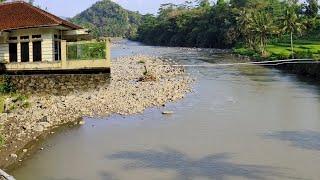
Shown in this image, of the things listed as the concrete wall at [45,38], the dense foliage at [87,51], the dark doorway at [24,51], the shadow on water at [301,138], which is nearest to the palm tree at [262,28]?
the dense foliage at [87,51]

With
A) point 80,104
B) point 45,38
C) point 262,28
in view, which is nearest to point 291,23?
point 262,28

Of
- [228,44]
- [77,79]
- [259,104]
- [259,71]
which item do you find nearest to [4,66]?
[77,79]

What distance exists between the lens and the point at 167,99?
22.0m

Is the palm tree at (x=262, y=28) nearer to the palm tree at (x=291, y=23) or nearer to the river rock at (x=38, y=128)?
the palm tree at (x=291, y=23)

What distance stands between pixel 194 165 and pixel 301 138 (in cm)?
472

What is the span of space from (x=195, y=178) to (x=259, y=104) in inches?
444

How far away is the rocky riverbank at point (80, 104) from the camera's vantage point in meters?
14.5

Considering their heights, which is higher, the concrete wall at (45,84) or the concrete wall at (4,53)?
the concrete wall at (4,53)

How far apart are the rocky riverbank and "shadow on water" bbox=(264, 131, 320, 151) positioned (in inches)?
235

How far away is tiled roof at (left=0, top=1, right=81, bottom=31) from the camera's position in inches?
933

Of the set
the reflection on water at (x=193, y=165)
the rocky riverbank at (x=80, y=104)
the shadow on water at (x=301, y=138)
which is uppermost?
the rocky riverbank at (x=80, y=104)

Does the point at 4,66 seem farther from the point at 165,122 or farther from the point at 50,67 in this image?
the point at 165,122

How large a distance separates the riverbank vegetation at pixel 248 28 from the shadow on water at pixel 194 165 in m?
23.6

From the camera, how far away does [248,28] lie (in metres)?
60.3
